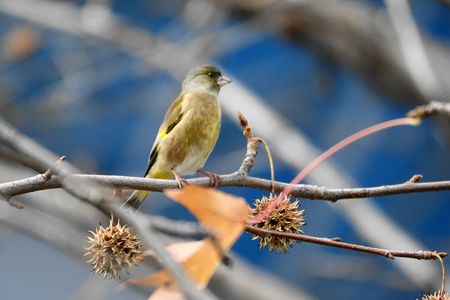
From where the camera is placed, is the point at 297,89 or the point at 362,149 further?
the point at 297,89

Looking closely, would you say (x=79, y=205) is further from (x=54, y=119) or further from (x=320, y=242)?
(x=320, y=242)

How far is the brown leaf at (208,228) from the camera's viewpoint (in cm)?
114

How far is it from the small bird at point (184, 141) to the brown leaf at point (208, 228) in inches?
61.5

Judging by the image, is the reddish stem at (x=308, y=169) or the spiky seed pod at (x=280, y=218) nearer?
the reddish stem at (x=308, y=169)

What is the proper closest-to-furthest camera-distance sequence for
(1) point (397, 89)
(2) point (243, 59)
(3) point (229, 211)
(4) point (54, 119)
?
(3) point (229, 211) → (1) point (397, 89) → (4) point (54, 119) → (2) point (243, 59)

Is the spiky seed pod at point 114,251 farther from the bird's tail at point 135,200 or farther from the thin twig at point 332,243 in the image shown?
the bird's tail at point 135,200

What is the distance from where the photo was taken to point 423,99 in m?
5.05

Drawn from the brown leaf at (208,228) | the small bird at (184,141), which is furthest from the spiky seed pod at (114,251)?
the small bird at (184,141)

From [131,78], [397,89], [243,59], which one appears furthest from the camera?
[243,59]

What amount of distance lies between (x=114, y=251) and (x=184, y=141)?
1318 millimetres

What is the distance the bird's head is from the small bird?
19 cm

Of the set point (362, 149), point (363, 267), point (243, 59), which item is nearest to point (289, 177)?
point (362, 149)

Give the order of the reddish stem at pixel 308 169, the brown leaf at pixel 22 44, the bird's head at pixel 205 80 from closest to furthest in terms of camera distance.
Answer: the reddish stem at pixel 308 169 → the bird's head at pixel 205 80 → the brown leaf at pixel 22 44

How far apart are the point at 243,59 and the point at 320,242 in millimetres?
5882
